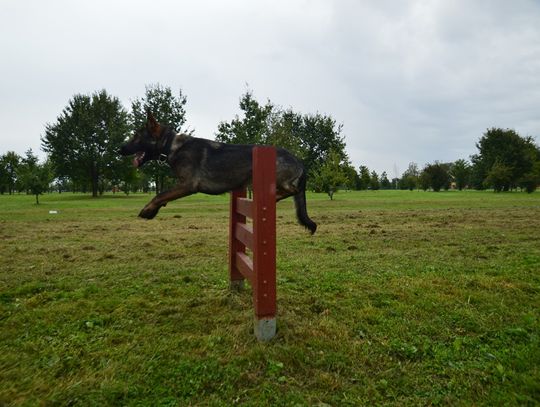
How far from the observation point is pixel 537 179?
56.4 m

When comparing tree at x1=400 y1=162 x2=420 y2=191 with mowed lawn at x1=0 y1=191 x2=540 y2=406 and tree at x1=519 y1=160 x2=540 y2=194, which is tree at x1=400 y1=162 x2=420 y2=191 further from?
mowed lawn at x1=0 y1=191 x2=540 y2=406

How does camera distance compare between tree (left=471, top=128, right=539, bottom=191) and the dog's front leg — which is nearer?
the dog's front leg

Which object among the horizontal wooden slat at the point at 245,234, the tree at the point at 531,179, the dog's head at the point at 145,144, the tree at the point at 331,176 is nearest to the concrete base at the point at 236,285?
the horizontal wooden slat at the point at 245,234

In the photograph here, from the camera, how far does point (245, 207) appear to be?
16.1 ft

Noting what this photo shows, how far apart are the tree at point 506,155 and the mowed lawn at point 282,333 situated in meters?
63.6

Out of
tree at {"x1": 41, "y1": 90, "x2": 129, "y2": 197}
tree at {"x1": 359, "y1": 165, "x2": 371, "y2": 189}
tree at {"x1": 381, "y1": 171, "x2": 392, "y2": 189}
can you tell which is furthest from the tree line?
tree at {"x1": 381, "y1": 171, "x2": 392, "y2": 189}

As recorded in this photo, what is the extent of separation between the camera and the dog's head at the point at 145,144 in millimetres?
4309

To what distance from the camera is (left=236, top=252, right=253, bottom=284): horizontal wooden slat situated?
15.3 ft

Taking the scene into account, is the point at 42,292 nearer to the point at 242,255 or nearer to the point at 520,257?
the point at 242,255

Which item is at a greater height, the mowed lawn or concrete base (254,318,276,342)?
concrete base (254,318,276,342)

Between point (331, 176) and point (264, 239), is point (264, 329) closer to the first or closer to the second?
point (264, 239)

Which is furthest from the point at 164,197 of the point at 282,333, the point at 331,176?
the point at 331,176

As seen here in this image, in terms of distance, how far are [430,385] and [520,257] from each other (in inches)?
258

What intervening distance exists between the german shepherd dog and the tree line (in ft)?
65.6
